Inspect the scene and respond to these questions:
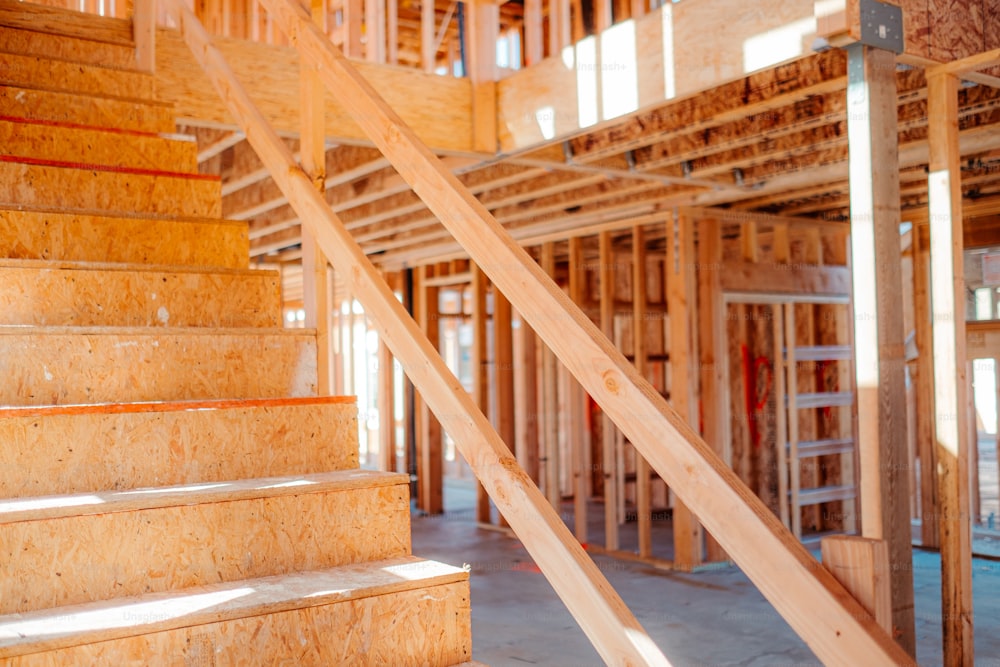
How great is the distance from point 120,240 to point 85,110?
40.7 inches

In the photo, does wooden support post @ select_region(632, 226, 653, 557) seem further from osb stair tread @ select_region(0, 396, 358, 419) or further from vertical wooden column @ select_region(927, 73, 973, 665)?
osb stair tread @ select_region(0, 396, 358, 419)

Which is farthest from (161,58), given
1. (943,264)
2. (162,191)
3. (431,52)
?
(943,264)

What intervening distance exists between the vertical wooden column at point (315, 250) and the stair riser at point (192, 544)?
63 centimetres

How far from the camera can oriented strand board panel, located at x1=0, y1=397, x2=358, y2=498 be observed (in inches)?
82.7

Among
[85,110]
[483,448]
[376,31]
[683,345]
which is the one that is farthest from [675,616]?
[85,110]

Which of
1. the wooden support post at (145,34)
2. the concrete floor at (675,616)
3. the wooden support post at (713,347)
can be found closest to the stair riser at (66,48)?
the wooden support post at (145,34)

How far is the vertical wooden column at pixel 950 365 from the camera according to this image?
327 cm

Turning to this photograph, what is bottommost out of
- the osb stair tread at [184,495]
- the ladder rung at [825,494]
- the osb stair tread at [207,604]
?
the ladder rung at [825,494]

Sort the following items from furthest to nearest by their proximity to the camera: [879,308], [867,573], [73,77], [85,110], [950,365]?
[73,77] < [85,110] < [950,365] < [879,308] < [867,573]

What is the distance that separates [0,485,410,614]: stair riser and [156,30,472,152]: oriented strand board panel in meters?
2.41

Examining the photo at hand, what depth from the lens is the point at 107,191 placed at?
3.14 m

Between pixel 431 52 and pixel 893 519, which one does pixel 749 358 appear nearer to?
pixel 431 52

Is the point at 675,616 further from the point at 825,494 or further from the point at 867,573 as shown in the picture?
the point at 867,573

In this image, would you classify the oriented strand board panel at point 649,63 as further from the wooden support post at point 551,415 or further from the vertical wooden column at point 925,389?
the vertical wooden column at point 925,389
